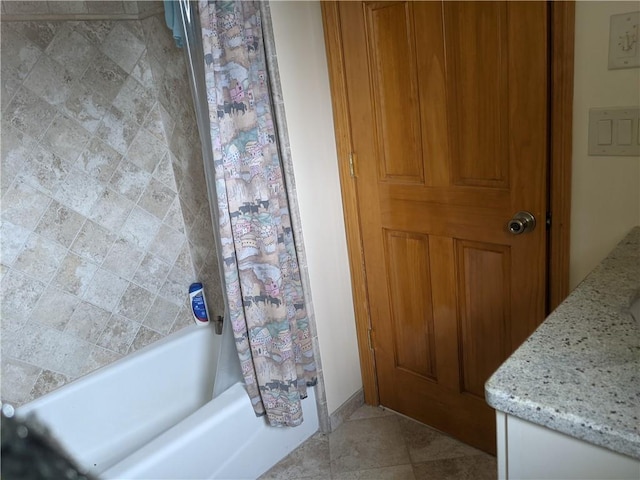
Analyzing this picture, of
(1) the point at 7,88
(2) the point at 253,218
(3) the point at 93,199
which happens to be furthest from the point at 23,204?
(2) the point at 253,218

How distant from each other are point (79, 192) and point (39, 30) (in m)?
0.59

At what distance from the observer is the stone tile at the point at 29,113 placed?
1.87m

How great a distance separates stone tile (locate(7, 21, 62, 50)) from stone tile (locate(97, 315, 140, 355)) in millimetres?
1069

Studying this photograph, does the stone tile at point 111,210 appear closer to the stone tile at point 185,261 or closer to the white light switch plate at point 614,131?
the stone tile at point 185,261

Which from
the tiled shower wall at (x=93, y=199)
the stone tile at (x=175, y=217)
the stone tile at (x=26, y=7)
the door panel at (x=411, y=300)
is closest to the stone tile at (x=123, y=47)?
the tiled shower wall at (x=93, y=199)

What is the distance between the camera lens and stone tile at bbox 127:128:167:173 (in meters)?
2.20

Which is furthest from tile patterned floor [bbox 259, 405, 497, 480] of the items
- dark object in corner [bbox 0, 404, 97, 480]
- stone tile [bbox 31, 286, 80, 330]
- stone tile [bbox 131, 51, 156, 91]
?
dark object in corner [bbox 0, 404, 97, 480]

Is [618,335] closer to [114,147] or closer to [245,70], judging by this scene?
[245,70]

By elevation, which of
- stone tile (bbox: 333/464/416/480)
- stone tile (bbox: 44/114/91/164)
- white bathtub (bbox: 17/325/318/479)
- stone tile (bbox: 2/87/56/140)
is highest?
stone tile (bbox: 2/87/56/140)

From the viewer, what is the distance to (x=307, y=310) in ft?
6.68

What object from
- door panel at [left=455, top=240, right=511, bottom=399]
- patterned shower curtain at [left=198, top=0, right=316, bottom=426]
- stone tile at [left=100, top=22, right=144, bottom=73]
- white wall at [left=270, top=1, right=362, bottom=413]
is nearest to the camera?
patterned shower curtain at [left=198, top=0, right=316, bottom=426]

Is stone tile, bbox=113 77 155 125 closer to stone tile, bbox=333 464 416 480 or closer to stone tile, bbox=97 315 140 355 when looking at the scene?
stone tile, bbox=97 315 140 355

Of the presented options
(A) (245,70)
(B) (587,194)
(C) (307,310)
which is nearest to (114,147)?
(A) (245,70)

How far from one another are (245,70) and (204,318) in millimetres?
1193
